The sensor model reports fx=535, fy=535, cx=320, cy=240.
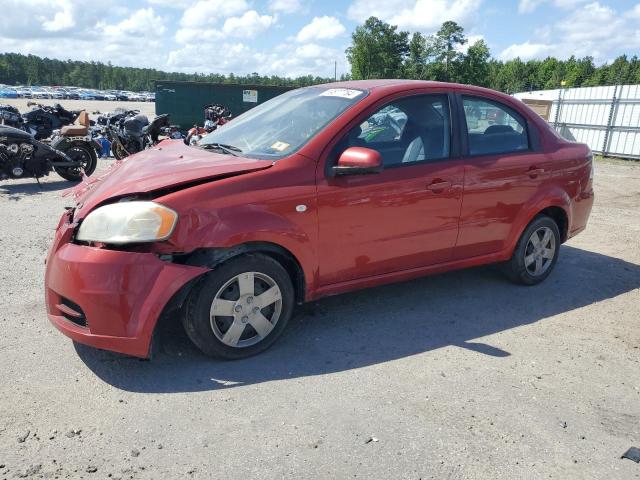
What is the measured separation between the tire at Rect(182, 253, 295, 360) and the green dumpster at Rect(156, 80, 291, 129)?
17.5m

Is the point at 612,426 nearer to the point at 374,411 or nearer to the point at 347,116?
the point at 374,411

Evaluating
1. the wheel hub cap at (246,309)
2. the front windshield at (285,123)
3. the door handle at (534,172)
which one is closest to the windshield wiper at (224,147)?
the front windshield at (285,123)

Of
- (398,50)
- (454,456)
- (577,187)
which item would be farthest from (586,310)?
(398,50)

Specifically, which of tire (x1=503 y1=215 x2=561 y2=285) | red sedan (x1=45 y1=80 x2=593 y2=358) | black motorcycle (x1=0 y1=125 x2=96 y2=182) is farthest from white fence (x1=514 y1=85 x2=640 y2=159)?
black motorcycle (x1=0 y1=125 x2=96 y2=182)

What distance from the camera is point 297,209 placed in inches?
137

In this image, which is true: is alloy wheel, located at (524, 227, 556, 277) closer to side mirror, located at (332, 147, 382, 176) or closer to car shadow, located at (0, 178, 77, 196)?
side mirror, located at (332, 147, 382, 176)

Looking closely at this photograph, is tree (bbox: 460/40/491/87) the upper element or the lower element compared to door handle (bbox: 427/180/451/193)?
upper

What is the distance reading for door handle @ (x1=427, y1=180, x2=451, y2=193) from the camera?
13.4ft

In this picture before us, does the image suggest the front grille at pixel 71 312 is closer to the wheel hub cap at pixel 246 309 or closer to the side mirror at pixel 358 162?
the wheel hub cap at pixel 246 309

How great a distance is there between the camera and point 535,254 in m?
5.02

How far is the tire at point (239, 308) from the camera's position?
3.27 meters

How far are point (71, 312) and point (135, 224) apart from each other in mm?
675

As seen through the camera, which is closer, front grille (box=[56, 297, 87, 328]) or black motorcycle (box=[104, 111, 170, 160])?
front grille (box=[56, 297, 87, 328])

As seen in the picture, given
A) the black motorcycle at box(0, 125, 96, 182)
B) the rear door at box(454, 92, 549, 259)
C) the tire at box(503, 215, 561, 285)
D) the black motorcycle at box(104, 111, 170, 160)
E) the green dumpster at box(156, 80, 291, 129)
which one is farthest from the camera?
the green dumpster at box(156, 80, 291, 129)
